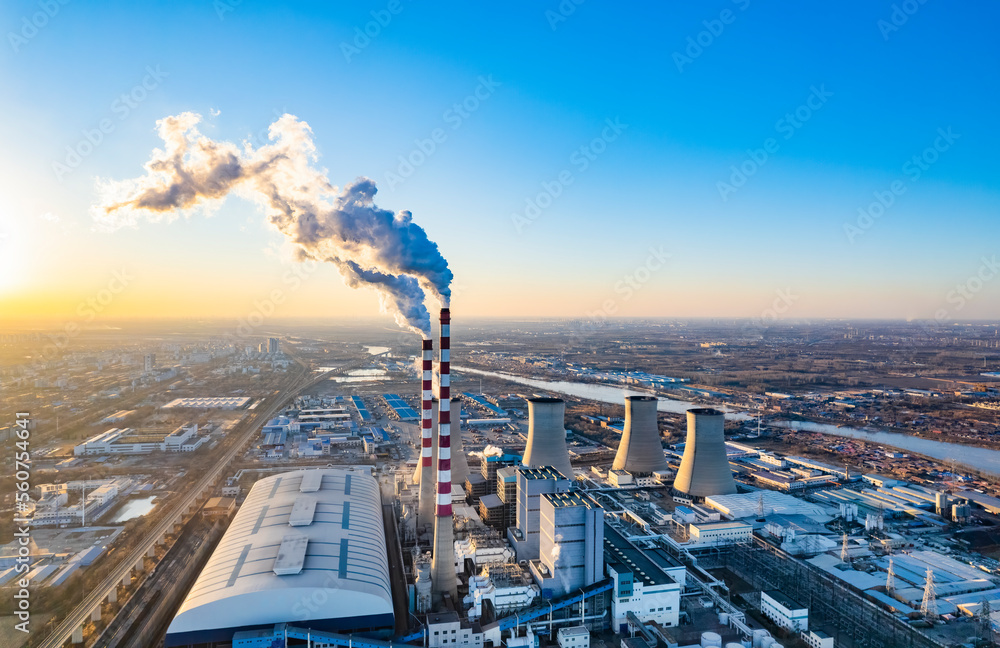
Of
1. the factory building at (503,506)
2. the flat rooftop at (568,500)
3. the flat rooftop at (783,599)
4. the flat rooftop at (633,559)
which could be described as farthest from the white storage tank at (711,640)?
the factory building at (503,506)

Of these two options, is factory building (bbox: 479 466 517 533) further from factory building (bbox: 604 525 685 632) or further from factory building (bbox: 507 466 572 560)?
factory building (bbox: 604 525 685 632)

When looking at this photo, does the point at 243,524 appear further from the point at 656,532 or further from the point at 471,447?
the point at 471,447

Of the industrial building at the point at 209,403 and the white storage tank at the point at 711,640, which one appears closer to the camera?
the white storage tank at the point at 711,640

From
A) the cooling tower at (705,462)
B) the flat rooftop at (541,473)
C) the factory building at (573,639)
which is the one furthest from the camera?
the cooling tower at (705,462)

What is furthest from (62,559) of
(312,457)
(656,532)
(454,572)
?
(656,532)

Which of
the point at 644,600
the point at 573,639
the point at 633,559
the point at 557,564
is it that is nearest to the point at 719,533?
the point at 633,559

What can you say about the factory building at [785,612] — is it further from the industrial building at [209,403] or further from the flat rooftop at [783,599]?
the industrial building at [209,403]
